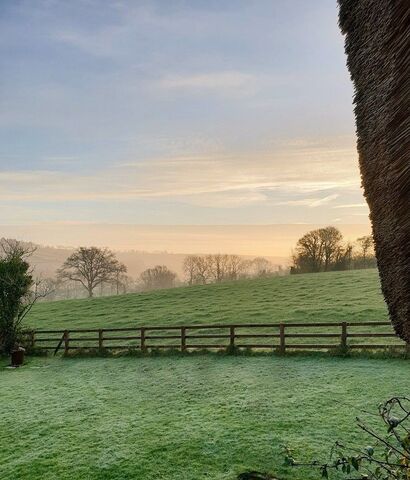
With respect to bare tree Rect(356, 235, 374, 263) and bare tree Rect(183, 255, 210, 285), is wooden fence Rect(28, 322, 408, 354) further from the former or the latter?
bare tree Rect(183, 255, 210, 285)

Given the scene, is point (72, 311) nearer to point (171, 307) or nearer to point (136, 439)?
point (171, 307)

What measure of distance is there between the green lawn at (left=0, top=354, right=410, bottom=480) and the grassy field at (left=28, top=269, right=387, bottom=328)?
10906 mm

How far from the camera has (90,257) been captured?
5631 cm

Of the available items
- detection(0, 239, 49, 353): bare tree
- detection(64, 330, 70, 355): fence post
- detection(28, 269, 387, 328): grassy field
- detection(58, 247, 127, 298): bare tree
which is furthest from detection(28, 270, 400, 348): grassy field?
detection(58, 247, 127, 298): bare tree

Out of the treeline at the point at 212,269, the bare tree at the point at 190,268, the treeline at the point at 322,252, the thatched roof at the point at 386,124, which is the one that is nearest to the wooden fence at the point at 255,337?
the thatched roof at the point at 386,124

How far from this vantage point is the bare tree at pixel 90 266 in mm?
55594

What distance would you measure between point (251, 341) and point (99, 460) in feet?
47.7

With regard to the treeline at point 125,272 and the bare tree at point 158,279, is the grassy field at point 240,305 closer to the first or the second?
the treeline at point 125,272

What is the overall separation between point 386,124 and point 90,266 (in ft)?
187

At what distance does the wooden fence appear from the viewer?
14.8 metres

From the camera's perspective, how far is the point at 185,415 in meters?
9.13

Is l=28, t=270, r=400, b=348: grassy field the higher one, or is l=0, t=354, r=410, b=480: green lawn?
l=28, t=270, r=400, b=348: grassy field

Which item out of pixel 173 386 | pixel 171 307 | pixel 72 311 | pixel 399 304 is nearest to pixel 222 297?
pixel 171 307

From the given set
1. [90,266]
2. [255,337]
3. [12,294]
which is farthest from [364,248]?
[12,294]
